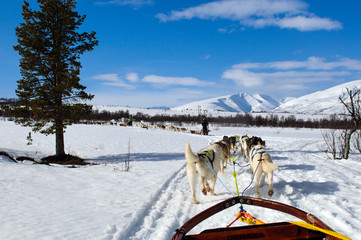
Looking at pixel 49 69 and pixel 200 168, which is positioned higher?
pixel 49 69

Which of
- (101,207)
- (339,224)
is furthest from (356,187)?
(101,207)

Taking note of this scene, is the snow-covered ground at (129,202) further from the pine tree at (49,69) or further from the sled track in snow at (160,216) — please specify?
the pine tree at (49,69)

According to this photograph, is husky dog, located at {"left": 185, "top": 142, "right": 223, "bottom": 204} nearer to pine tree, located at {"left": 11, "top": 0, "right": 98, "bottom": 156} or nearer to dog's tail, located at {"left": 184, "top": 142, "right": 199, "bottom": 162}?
dog's tail, located at {"left": 184, "top": 142, "right": 199, "bottom": 162}

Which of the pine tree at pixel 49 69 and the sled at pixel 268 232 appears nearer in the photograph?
the sled at pixel 268 232

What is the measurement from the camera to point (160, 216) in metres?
3.86

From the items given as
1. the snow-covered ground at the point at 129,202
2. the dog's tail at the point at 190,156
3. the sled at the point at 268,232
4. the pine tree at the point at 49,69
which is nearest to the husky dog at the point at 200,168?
the dog's tail at the point at 190,156

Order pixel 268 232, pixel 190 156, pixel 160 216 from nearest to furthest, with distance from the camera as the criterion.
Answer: pixel 268 232 < pixel 160 216 < pixel 190 156

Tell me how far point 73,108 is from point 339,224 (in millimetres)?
10600

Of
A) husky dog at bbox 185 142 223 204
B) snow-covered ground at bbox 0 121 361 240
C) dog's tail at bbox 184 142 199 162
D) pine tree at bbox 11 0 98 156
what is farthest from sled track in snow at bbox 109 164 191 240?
pine tree at bbox 11 0 98 156

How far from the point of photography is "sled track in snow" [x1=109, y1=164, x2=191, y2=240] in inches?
125

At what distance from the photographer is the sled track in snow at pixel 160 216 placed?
3.17 metres

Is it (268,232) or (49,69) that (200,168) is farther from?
(49,69)

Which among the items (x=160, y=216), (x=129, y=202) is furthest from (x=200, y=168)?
(x=129, y=202)

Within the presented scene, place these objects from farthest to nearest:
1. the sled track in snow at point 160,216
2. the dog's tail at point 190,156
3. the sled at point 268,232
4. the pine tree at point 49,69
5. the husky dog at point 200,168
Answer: the pine tree at point 49,69 < the husky dog at point 200,168 < the dog's tail at point 190,156 < the sled track in snow at point 160,216 < the sled at point 268,232
